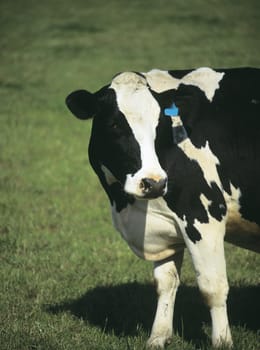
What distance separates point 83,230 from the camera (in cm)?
905

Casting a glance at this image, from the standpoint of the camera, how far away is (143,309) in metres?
6.25

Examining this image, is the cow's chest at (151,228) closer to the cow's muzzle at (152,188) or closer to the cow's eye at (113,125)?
the cow's muzzle at (152,188)

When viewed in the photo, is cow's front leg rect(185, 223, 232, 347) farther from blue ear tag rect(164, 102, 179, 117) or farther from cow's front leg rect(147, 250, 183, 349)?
blue ear tag rect(164, 102, 179, 117)

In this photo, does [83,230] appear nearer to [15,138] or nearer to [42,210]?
[42,210]

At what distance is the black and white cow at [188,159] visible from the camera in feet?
16.4

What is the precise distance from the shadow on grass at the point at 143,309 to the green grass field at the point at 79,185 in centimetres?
1

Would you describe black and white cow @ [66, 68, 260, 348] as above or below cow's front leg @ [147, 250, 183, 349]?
above

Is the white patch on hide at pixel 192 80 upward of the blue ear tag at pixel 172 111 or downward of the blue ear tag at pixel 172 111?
upward

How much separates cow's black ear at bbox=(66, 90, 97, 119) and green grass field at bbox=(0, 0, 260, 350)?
5.03 feet

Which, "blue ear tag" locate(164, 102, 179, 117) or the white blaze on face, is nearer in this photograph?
the white blaze on face

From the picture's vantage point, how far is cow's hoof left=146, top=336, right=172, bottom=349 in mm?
5297

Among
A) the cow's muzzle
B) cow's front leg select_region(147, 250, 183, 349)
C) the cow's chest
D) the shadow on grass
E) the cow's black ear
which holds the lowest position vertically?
the shadow on grass

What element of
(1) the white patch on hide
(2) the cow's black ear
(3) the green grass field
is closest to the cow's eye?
(2) the cow's black ear

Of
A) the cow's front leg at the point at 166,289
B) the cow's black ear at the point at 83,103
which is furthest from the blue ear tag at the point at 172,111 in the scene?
the cow's front leg at the point at 166,289
